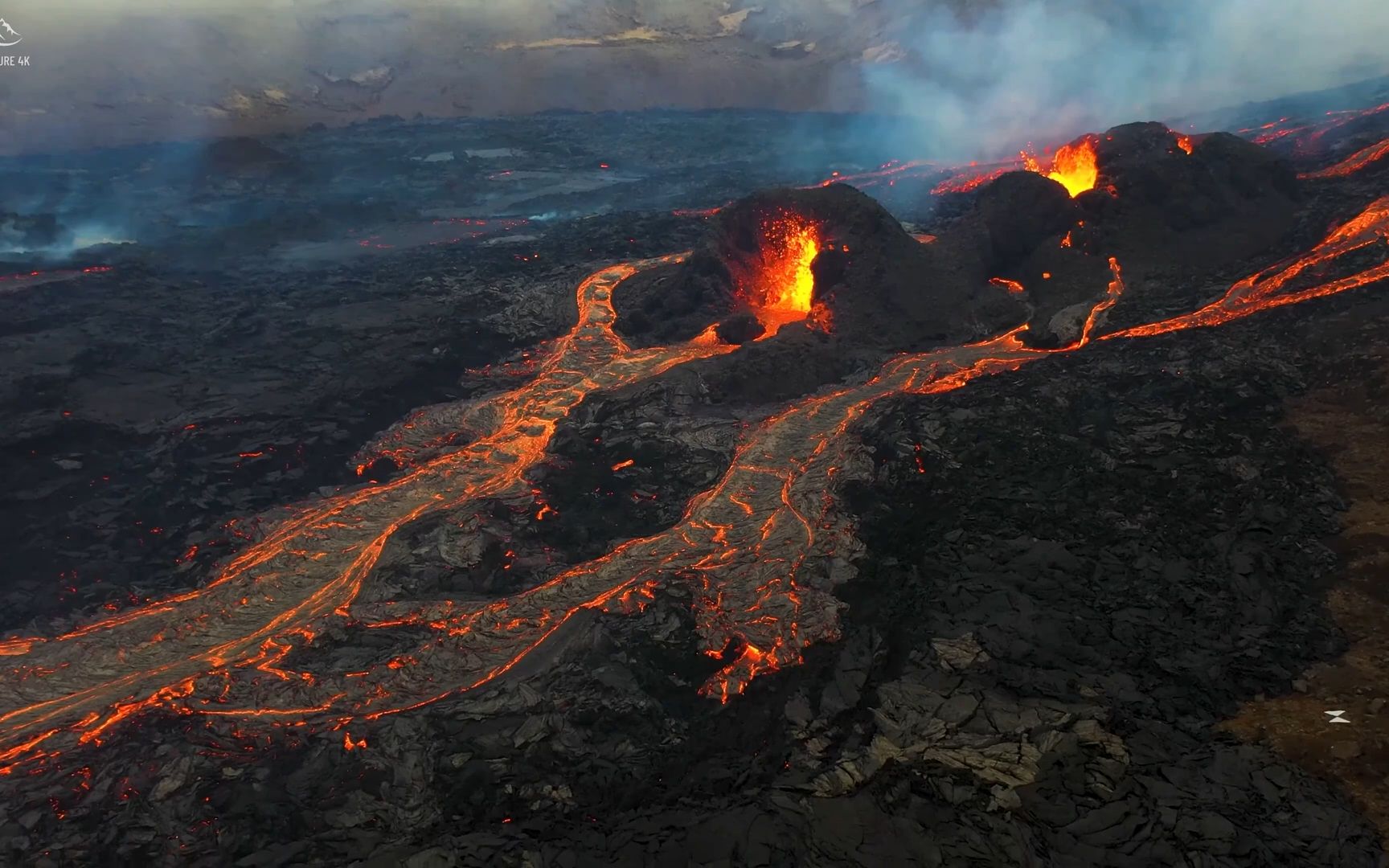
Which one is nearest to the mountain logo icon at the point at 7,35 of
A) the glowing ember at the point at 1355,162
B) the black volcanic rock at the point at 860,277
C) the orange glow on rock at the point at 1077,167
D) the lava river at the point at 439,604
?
the black volcanic rock at the point at 860,277

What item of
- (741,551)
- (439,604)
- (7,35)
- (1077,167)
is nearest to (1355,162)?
(1077,167)

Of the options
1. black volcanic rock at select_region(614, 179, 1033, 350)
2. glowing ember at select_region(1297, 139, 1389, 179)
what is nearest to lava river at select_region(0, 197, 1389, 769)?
black volcanic rock at select_region(614, 179, 1033, 350)

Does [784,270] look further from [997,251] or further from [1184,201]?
[1184,201]

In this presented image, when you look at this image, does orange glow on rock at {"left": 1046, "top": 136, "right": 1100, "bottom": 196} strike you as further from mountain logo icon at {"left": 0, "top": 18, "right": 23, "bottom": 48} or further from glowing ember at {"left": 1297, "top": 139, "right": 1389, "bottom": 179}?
mountain logo icon at {"left": 0, "top": 18, "right": 23, "bottom": 48}

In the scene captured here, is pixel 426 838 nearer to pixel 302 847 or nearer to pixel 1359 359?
pixel 302 847

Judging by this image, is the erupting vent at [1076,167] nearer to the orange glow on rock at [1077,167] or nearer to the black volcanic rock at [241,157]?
the orange glow on rock at [1077,167]

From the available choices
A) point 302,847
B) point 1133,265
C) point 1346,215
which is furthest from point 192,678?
point 1346,215
